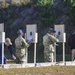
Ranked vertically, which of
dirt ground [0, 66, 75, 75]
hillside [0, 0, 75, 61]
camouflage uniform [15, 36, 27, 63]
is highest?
hillside [0, 0, 75, 61]

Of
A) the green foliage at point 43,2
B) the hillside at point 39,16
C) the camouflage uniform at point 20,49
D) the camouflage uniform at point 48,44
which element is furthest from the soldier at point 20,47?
the green foliage at point 43,2

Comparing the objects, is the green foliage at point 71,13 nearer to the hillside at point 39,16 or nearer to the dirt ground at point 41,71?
the hillside at point 39,16

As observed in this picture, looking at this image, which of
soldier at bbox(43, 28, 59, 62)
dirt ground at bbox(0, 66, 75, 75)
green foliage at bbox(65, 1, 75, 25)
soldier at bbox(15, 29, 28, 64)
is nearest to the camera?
dirt ground at bbox(0, 66, 75, 75)

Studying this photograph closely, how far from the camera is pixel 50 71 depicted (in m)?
14.8

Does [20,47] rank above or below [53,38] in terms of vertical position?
below

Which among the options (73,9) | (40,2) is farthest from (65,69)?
(40,2)

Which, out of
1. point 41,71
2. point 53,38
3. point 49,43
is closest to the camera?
A: point 41,71

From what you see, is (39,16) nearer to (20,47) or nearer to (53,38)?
(53,38)

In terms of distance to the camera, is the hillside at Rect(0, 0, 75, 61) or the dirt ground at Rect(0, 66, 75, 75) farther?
the hillside at Rect(0, 0, 75, 61)

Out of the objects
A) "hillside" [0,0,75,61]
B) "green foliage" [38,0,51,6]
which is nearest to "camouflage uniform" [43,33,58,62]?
"hillside" [0,0,75,61]

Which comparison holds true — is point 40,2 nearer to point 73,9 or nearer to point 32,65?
point 73,9

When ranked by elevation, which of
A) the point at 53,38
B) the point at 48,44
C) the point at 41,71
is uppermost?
the point at 53,38

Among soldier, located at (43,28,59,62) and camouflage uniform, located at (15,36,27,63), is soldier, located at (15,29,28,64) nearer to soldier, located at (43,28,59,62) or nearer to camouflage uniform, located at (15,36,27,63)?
camouflage uniform, located at (15,36,27,63)

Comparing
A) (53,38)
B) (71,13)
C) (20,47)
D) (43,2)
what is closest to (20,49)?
(20,47)
